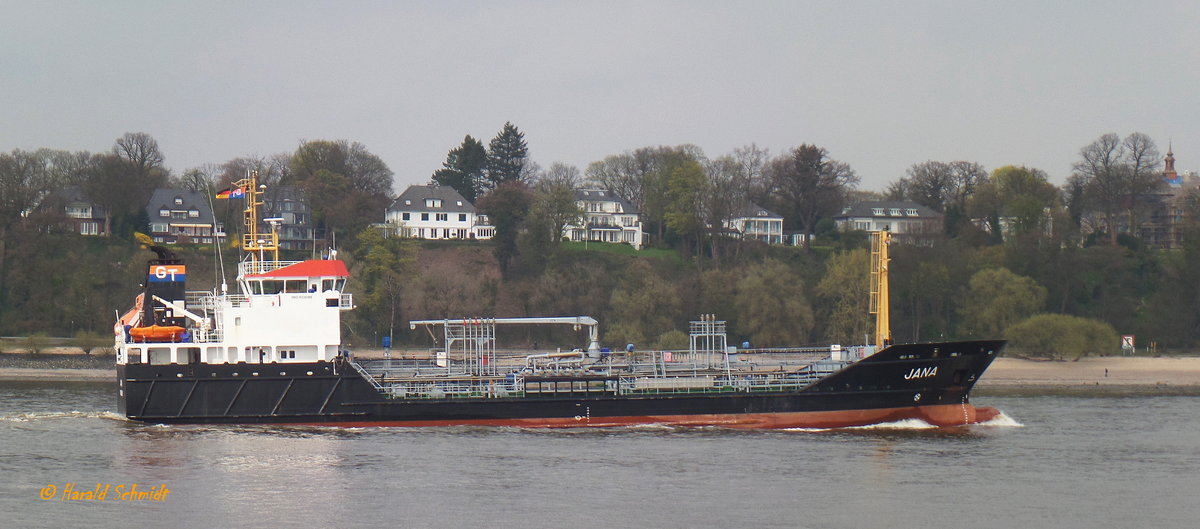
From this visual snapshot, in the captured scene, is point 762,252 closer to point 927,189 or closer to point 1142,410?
point 927,189

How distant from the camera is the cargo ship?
40500 millimetres

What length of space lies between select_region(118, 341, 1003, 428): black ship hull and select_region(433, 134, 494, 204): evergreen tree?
252 ft

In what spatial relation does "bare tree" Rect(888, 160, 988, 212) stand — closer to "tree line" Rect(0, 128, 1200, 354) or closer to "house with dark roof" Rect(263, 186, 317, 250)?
"tree line" Rect(0, 128, 1200, 354)

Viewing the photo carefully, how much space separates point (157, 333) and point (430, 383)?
9460 millimetres

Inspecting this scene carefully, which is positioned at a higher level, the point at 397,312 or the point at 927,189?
the point at 927,189

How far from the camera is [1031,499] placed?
3019cm

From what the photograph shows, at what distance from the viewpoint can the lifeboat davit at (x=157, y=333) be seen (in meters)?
41.2

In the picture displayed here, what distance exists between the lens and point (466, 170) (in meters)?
120

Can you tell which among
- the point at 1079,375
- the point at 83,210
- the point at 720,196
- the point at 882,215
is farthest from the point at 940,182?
the point at 83,210

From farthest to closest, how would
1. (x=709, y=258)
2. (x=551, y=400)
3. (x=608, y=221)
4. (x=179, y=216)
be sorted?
(x=608, y=221)
(x=179, y=216)
(x=709, y=258)
(x=551, y=400)

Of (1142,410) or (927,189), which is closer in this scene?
(1142,410)

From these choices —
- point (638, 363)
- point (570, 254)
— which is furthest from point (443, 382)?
point (570, 254)

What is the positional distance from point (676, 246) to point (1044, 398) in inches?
2004

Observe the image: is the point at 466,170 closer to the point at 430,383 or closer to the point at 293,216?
the point at 293,216
